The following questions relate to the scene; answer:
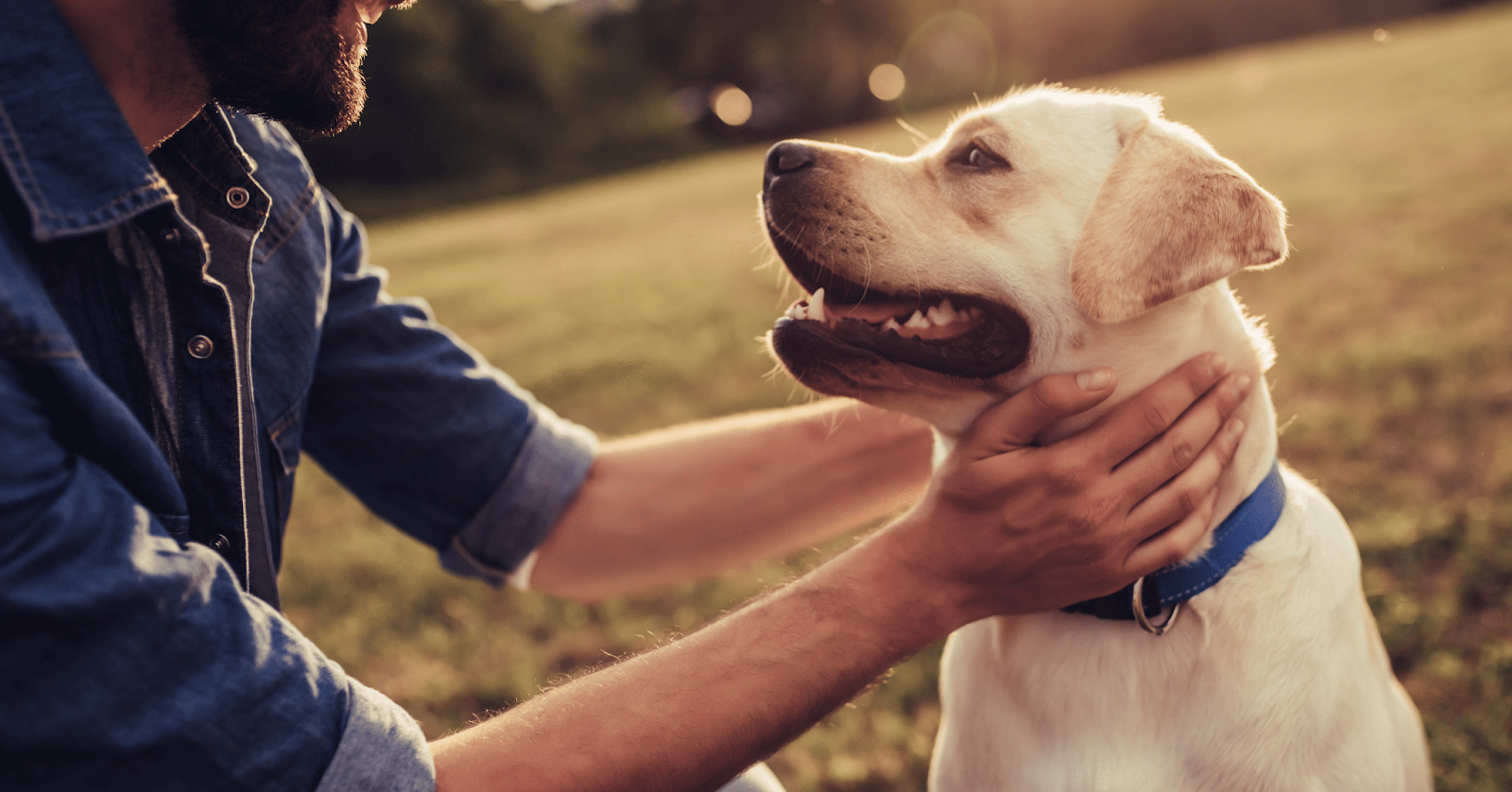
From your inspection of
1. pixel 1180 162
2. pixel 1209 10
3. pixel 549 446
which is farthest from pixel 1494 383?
pixel 1209 10

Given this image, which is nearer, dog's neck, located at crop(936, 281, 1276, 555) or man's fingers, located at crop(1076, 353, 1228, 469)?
man's fingers, located at crop(1076, 353, 1228, 469)

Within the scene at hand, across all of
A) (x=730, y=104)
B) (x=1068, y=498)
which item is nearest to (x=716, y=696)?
(x=1068, y=498)

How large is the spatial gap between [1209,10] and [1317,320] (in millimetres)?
39099

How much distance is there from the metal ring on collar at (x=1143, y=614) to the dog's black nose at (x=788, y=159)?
4.03 feet

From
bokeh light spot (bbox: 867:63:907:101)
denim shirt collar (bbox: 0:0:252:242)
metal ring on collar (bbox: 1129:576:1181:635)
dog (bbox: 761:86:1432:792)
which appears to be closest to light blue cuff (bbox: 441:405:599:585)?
dog (bbox: 761:86:1432:792)

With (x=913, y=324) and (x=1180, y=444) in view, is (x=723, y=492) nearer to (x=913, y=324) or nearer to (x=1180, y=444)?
(x=913, y=324)

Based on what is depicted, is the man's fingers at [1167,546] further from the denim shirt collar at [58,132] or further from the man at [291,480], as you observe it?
the denim shirt collar at [58,132]

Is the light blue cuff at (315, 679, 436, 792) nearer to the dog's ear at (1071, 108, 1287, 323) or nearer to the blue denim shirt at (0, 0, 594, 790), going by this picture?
the blue denim shirt at (0, 0, 594, 790)

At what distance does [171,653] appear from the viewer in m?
1.38

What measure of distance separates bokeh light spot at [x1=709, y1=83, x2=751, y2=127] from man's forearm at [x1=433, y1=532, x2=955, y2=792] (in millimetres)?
39357

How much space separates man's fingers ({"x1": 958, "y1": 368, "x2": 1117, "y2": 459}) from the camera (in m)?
2.01

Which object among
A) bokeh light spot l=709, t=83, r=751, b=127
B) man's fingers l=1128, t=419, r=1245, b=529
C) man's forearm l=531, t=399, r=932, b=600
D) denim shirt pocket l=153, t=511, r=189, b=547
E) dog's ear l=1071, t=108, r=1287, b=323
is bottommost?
bokeh light spot l=709, t=83, r=751, b=127

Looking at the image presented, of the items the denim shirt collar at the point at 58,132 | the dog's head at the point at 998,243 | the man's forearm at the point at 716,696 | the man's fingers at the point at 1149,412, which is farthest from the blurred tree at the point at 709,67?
the denim shirt collar at the point at 58,132

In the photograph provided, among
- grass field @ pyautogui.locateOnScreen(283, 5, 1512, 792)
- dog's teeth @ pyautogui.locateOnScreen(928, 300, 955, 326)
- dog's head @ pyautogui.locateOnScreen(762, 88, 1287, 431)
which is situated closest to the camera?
dog's head @ pyautogui.locateOnScreen(762, 88, 1287, 431)
